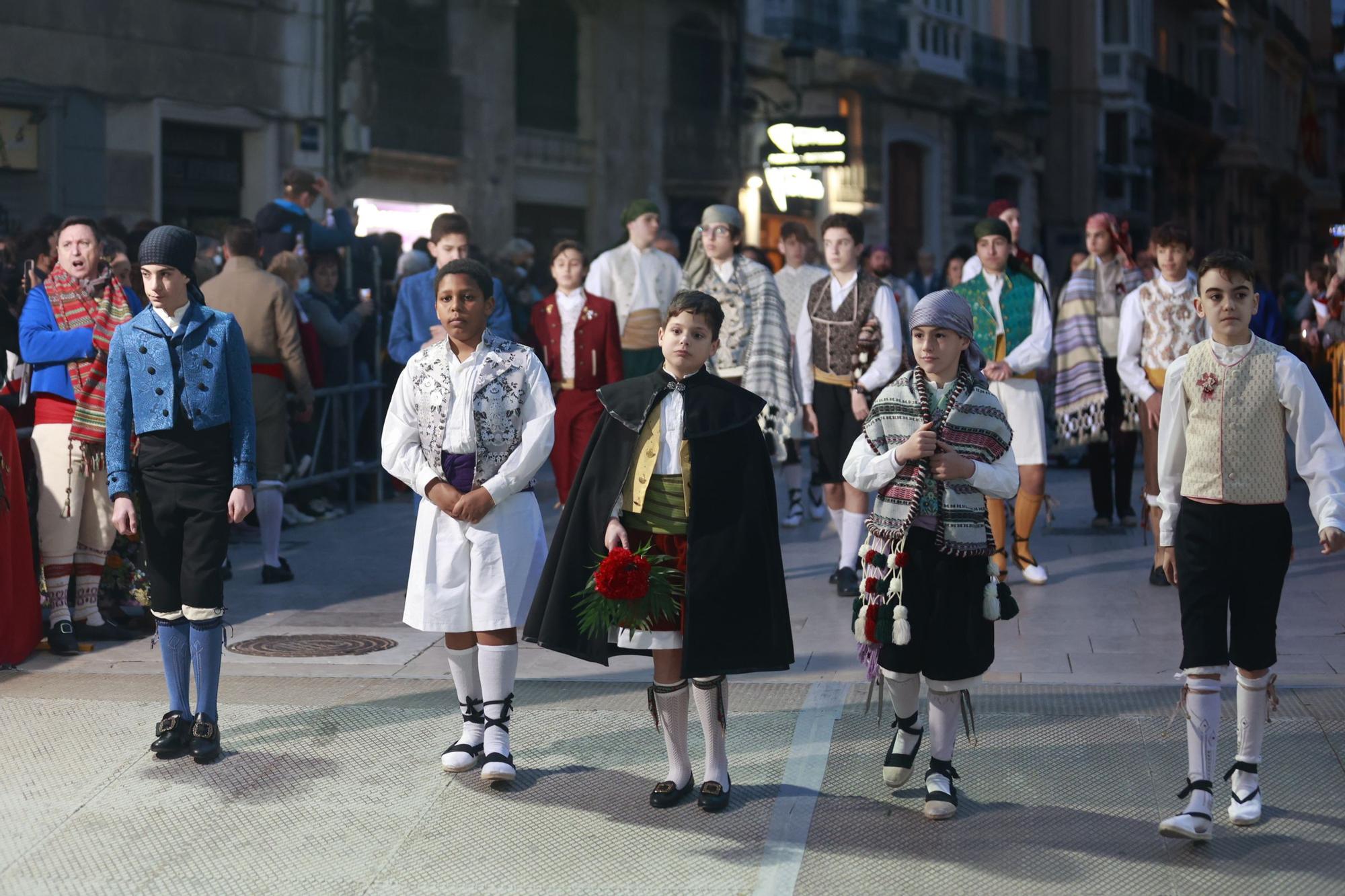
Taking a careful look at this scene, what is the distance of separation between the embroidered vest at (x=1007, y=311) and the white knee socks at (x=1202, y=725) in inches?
167

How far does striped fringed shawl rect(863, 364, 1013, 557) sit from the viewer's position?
5805mm

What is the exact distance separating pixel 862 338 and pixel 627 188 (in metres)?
17.0

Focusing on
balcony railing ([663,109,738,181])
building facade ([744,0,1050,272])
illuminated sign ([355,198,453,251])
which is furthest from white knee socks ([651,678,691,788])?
balcony railing ([663,109,738,181])

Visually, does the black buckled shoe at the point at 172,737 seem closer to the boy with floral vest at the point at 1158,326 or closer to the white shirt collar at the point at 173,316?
the white shirt collar at the point at 173,316

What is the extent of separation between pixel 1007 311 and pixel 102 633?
4848 millimetres

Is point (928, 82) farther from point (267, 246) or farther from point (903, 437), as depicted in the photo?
point (903, 437)

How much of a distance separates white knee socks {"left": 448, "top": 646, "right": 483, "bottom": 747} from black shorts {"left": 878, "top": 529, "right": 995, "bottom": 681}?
1.49 m

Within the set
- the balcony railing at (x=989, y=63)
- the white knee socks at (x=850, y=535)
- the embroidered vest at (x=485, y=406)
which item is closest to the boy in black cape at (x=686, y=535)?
the embroidered vest at (x=485, y=406)

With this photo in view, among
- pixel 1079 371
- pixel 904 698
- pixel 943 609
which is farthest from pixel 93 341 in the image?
pixel 1079 371

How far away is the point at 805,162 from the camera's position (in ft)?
73.2

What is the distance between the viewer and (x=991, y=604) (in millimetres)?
5758

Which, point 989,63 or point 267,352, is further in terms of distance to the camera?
point 989,63

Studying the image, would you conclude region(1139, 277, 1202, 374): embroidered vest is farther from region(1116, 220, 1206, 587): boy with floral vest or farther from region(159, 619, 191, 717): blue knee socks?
region(159, 619, 191, 717): blue knee socks

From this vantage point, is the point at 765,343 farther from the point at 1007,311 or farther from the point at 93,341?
the point at 93,341
